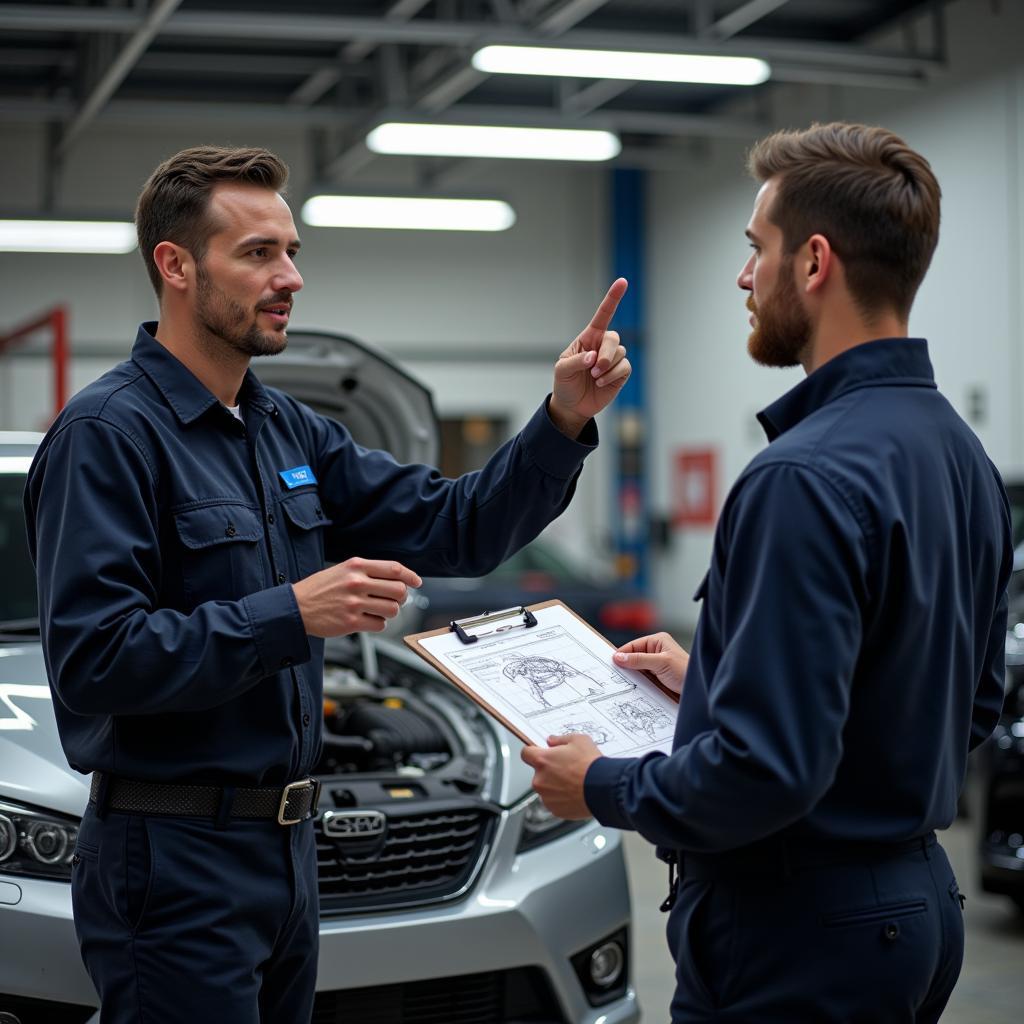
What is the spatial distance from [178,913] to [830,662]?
1071 mm

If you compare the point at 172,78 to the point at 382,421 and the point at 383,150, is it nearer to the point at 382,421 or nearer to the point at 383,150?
the point at 383,150

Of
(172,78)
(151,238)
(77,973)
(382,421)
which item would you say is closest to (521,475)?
(151,238)

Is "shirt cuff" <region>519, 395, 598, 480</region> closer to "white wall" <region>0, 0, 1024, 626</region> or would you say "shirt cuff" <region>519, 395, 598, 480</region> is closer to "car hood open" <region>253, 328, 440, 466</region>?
"car hood open" <region>253, 328, 440, 466</region>

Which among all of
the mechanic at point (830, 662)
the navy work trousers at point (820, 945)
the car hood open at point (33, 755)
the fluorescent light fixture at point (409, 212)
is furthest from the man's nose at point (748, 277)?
the fluorescent light fixture at point (409, 212)

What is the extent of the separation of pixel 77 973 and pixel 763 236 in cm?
189

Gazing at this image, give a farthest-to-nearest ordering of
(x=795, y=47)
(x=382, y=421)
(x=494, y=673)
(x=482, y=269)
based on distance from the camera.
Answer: (x=482, y=269)
(x=795, y=47)
(x=382, y=421)
(x=494, y=673)

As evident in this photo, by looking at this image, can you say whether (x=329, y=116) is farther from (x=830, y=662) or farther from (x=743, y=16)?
(x=830, y=662)

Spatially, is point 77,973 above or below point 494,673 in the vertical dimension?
below

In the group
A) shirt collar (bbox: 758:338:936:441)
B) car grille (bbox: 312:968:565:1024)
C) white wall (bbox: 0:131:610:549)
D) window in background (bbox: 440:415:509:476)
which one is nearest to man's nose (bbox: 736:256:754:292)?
shirt collar (bbox: 758:338:936:441)

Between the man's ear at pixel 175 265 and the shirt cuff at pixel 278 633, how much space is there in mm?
592

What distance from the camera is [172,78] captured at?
1339 cm

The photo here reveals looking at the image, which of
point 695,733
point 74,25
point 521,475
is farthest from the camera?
point 74,25

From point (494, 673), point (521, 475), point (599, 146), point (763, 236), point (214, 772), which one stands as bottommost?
point (214, 772)

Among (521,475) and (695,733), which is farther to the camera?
(521,475)
